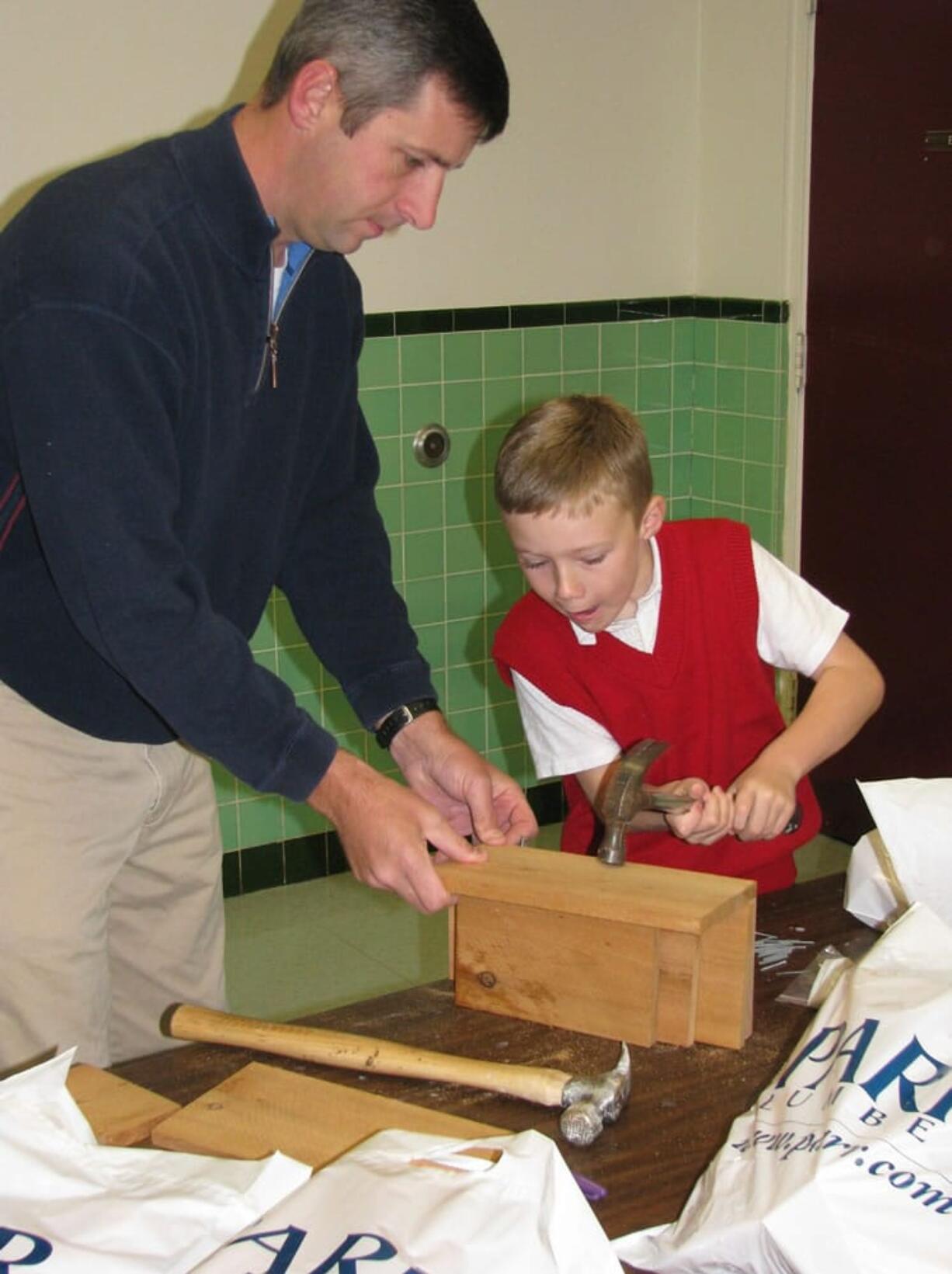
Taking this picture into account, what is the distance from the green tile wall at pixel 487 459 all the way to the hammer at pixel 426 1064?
226cm

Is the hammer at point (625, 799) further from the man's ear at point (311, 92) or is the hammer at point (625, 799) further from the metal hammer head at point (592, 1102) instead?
the man's ear at point (311, 92)

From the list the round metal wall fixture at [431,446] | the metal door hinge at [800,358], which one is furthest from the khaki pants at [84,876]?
the metal door hinge at [800,358]

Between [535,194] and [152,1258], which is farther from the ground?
[535,194]

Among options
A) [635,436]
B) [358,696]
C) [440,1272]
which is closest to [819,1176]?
[440,1272]

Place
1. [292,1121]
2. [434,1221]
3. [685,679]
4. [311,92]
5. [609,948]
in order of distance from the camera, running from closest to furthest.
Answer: [434,1221] → [292,1121] → [609,948] → [311,92] → [685,679]

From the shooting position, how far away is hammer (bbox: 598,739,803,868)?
151 cm

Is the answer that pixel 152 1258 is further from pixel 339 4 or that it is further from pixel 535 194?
pixel 535 194

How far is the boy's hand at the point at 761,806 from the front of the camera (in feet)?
5.71

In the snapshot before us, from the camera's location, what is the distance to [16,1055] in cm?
170

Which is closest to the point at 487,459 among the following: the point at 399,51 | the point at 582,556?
the point at 582,556

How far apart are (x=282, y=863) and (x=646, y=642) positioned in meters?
2.08

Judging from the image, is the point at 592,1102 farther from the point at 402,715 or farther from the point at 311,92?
the point at 311,92

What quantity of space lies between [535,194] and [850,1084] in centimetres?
309

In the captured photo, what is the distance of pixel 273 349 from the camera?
5.65 ft
